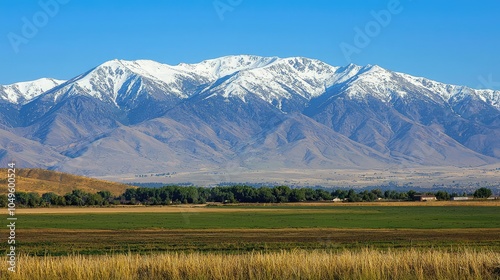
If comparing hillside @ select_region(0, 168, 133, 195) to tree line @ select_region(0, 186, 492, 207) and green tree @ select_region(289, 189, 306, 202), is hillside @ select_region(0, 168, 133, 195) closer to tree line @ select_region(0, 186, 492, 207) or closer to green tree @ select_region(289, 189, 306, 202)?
tree line @ select_region(0, 186, 492, 207)

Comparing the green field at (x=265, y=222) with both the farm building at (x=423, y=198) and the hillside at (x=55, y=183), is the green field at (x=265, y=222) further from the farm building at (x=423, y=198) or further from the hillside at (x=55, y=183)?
the hillside at (x=55, y=183)

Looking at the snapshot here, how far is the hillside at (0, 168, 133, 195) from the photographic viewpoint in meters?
172

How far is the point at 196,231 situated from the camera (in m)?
64.2

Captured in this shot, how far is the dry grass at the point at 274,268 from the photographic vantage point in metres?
24.9

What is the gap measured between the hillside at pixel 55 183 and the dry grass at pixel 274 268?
5743 inches

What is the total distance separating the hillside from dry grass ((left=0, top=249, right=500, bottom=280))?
145869 millimetres

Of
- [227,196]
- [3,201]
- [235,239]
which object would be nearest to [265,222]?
[235,239]

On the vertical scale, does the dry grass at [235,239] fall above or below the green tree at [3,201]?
below

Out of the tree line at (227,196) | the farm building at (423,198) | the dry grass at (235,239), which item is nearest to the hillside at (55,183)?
the tree line at (227,196)

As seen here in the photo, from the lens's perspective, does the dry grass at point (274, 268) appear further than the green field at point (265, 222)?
No

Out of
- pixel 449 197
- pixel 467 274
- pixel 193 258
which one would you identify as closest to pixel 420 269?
pixel 467 274

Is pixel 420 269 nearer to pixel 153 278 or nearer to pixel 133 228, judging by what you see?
pixel 153 278

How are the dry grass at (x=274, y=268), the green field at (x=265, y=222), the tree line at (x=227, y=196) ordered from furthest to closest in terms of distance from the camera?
the tree line at (x=227, y=196) → the green field at (x=265, y=222) → the dry grass at (x=274, y=268)

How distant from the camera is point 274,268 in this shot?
25.5 m
